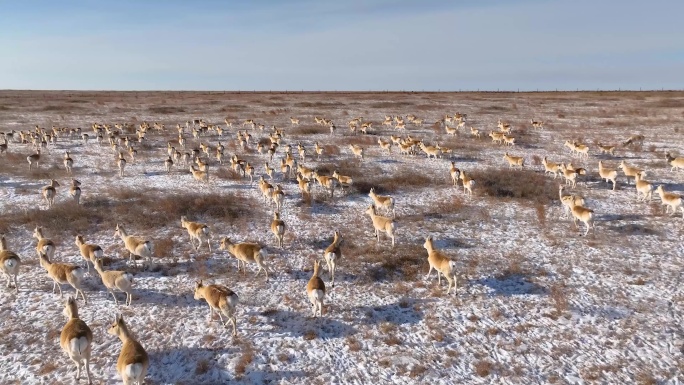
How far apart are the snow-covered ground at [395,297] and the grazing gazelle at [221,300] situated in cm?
37

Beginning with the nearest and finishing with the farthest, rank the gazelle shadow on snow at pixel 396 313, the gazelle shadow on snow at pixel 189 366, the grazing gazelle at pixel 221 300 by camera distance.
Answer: the gazelle shadow on snow at pixel 189 366, the grazing gazelle at pixel 221 300, the gazelle shadow on snow at pixel 396 313

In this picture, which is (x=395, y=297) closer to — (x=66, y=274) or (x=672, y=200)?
(x=66, y=274)

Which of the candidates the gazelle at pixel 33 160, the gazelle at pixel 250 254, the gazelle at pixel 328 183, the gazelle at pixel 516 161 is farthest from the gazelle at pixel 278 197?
the gazelle at pixel 33 160

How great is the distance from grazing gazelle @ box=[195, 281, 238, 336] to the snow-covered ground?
0.37 meters

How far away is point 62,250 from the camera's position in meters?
16.3

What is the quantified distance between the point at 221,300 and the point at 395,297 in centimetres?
487

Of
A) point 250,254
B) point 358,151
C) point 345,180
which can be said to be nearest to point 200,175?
point 345,180

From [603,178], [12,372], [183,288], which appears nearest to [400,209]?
[183,288]

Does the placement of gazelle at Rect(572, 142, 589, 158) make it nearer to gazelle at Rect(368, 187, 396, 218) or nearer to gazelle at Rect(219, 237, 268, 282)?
gazelle at Rect(368, 187, 396, 218)

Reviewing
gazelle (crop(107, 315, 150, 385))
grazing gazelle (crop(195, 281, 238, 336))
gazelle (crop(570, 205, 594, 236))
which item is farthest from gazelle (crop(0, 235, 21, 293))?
gazelle (crop(570, 205, 594, 236))

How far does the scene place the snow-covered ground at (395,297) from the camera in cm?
1037

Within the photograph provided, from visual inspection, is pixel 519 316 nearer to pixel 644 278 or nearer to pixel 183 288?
pixel 644 278

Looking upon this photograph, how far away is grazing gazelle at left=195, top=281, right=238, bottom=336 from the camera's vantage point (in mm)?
11242

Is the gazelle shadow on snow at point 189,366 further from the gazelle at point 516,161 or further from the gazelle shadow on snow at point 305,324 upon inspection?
the gazelle at point 516,161
